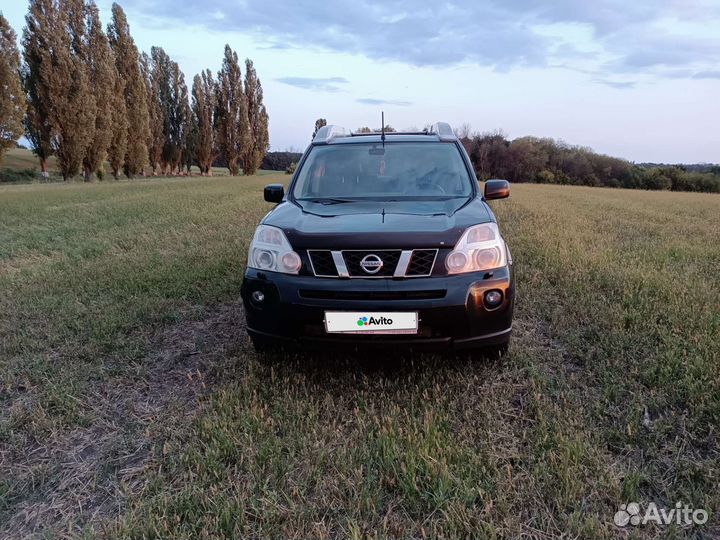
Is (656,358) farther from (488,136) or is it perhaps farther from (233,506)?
(488,136)

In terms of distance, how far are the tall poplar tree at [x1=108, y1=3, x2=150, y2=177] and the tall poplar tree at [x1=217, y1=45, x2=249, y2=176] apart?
11.1 metres

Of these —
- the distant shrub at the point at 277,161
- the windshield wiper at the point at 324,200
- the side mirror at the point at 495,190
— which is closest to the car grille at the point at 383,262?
the windshield wiper at the point at 324,200

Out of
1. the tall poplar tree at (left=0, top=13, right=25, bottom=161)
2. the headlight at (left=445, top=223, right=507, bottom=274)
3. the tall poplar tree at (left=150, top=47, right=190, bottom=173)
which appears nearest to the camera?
the headlight at (left=445, top=223, right=507, bottom=274)

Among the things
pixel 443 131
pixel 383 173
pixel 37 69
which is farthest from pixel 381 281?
pixel 37 69

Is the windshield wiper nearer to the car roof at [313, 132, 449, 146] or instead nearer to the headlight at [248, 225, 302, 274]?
the headlight at [248, 225, 302, 274]

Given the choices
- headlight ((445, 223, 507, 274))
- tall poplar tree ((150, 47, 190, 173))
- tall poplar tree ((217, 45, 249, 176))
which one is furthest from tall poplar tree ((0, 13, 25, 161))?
headlight ((445, 223, 507, 274))

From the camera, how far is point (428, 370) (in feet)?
11.0

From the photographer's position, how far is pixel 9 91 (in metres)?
26.2

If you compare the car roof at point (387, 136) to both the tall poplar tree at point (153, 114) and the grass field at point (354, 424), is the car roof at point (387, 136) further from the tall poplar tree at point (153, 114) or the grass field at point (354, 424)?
the tall poplar tree at point (153, 114)

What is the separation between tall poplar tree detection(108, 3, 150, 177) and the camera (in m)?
35.1

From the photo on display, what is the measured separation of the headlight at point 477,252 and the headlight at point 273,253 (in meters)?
0.94

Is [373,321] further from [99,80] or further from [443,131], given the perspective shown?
[99,80]

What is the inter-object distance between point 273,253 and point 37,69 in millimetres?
32815

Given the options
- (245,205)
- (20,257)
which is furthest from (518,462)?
(245,205)
